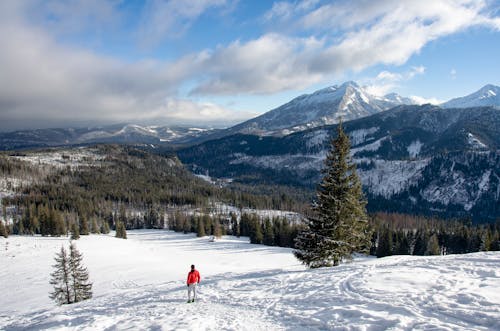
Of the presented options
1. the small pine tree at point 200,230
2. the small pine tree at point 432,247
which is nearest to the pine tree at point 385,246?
the small pine tree at point 432,247

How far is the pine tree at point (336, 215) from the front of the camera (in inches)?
1195

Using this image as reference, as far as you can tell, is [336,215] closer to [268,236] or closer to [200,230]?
[268,236]

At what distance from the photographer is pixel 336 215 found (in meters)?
30.6

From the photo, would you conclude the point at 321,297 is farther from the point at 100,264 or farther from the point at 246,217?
the point at 246,217

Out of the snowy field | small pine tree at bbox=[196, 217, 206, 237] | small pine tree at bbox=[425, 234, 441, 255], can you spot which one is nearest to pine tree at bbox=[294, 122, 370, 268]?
the snowy field

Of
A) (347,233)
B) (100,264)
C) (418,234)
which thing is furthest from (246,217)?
(347,233)

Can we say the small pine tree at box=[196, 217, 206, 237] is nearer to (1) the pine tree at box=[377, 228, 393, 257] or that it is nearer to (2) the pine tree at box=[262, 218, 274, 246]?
(2) the pine tree at box=[262, 218, 274, 246]

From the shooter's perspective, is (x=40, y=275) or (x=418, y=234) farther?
(x=418, y=234)

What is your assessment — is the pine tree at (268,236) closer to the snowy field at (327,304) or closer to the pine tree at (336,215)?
the pine tree at (336,215)

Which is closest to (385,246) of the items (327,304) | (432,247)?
(432,247)

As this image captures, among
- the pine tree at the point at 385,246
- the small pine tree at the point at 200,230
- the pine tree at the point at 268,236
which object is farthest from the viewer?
the small pine tree at the point at 200,230

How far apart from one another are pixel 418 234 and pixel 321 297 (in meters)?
104

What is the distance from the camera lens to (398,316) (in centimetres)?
1355

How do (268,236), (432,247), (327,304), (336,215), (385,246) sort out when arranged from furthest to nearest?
(268,236), (385,246), (432,247), (336,215), (327,304)
